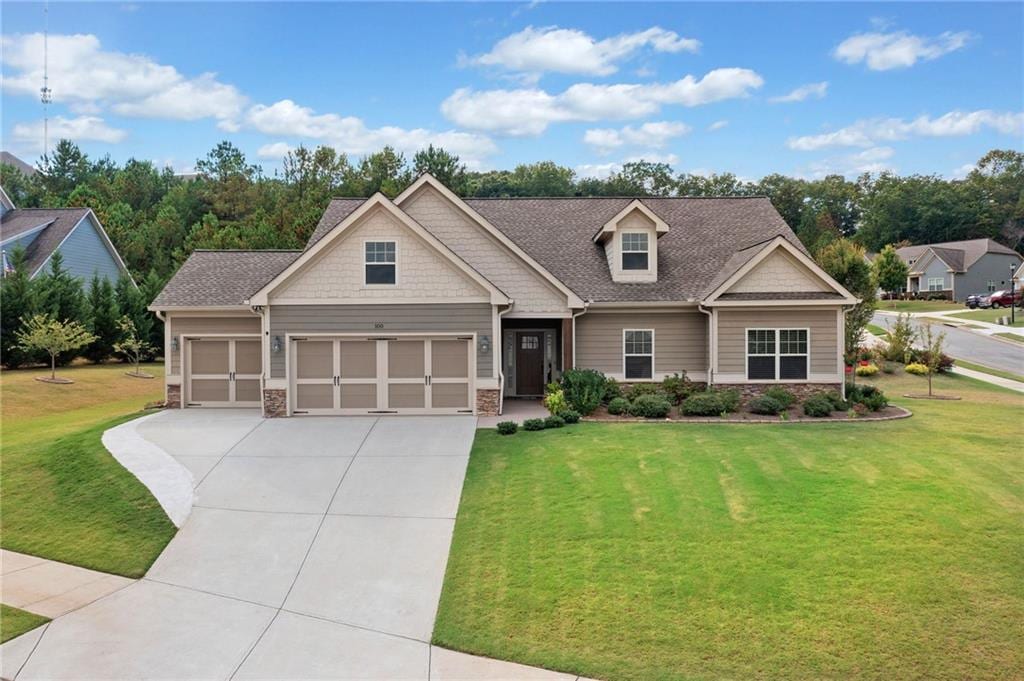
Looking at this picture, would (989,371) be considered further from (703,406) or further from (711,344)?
(703,406)

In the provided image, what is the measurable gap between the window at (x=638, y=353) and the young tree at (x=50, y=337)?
2141 cm

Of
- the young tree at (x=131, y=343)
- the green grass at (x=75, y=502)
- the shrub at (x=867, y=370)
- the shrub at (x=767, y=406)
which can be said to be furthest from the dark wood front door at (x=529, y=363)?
the young tree at (x=131, y=343)

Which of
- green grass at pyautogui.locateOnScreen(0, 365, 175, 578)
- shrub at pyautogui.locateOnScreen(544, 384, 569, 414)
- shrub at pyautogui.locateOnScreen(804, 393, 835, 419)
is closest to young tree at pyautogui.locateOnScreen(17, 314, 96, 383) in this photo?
green grass at pyautogui.locateOnScreen(0, 365, 175, 578)

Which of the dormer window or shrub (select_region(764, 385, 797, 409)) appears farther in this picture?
the dormer window

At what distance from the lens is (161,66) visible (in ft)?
78.7

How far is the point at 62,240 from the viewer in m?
34.9

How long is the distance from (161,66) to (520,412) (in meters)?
19.5

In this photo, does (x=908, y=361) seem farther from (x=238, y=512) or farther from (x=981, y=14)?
(x=238, y=512)

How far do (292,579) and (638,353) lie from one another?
12.4m

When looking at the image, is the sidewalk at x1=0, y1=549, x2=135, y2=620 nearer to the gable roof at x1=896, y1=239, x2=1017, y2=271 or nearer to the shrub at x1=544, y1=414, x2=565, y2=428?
the shrub at x1=544, y1=414, x2=565, y2=428

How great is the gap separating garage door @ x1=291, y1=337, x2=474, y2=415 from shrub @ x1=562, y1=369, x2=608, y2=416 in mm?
2657

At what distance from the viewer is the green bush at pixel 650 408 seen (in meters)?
15.9

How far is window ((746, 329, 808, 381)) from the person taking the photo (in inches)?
694

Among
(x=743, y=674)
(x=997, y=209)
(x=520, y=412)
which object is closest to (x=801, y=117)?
(x=520, y=412)
